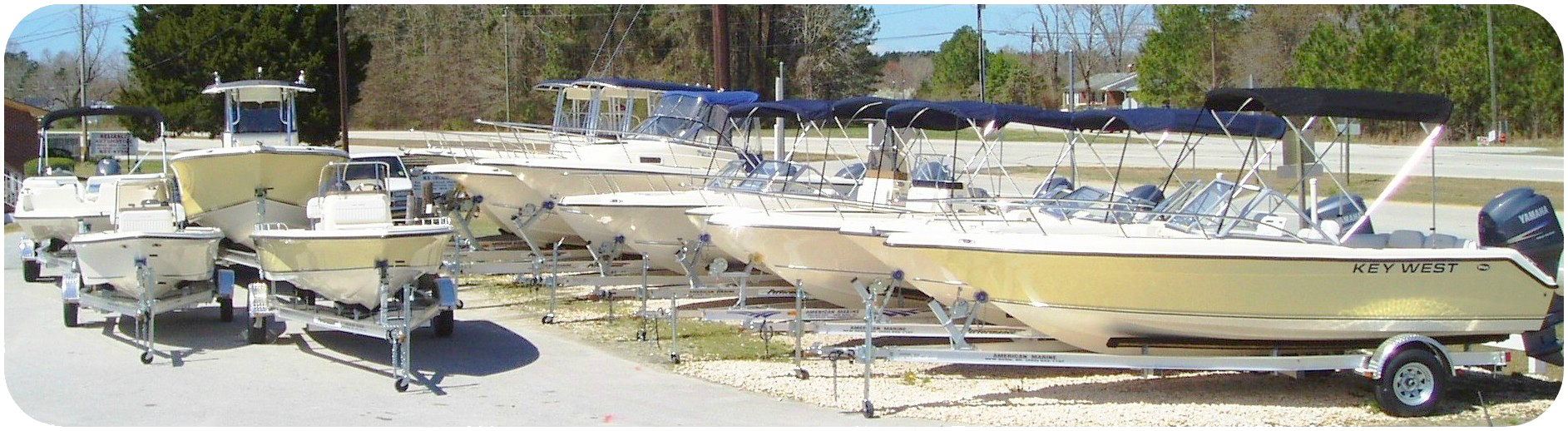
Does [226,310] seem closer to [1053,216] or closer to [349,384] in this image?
[349,384]

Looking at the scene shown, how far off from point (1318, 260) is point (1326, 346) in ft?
2.31

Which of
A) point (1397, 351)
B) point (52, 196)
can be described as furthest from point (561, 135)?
point (1397, 351)

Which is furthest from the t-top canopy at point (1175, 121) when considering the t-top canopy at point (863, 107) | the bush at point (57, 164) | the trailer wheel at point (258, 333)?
the bush at point (57, 164)

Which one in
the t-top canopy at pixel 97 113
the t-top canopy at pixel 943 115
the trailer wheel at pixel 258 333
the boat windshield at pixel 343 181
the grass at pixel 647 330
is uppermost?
the t-top canopy at pixel 97 113

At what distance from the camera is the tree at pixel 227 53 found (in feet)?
135

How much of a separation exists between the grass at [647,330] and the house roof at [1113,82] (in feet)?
111

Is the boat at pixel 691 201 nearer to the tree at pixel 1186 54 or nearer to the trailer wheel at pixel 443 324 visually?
the trailer wheel at pixel 443 324

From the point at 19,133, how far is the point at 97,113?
64.0 feet

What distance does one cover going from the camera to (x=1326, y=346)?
9.60 meters

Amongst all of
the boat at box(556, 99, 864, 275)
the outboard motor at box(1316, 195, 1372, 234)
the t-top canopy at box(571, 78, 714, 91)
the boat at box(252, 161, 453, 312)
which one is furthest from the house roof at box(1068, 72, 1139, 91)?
the boat at box(252, 161, 453, 312)

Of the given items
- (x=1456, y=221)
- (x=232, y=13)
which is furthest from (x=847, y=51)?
(x=1456, y=221)

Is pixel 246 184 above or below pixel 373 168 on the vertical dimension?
below

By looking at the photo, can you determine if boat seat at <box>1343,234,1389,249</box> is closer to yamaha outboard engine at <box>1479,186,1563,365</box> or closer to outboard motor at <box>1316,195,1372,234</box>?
outboard motor at <box>1316,195,1372,234</box>

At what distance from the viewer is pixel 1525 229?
32.8ft
